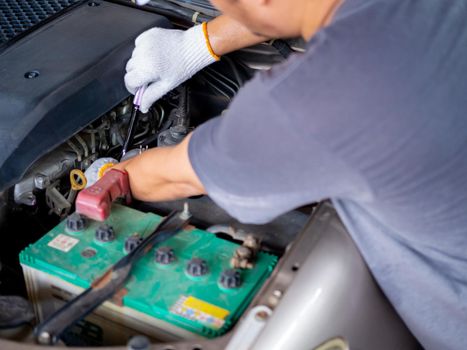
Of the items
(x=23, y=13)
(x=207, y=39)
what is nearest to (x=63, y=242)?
(x=207, y=39)

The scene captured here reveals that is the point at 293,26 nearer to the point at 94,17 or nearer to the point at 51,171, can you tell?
the point at 51,171

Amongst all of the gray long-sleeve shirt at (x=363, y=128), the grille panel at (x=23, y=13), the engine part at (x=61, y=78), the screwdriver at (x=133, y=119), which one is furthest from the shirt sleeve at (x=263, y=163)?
the grille panel at (x=23, y=13)

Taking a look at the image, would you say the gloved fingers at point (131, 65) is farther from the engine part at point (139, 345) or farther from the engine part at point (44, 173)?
the engine part at point (139, 345)

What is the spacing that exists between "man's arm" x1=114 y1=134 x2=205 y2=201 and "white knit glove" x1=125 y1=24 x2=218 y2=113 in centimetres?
28

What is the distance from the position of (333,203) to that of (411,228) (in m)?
0.14

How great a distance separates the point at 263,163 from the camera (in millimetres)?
923

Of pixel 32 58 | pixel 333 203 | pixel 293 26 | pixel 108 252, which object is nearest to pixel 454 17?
pixel 293 26

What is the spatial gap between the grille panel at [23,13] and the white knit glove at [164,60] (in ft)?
1.01

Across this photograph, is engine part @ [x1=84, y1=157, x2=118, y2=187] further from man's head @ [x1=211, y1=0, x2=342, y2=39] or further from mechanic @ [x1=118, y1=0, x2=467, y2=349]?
man's head @ [x1=211, y1=0, x2=342, y2=39]

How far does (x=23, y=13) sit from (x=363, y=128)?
3.74 feet

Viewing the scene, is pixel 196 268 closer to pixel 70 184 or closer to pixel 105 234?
pixel 105 234

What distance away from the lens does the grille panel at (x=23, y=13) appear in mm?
1620

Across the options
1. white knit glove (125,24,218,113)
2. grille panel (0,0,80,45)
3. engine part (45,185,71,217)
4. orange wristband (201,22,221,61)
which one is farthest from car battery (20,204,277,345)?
grille panel (0,0,80,45)

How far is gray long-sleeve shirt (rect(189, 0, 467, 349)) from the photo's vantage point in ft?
2.90
